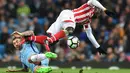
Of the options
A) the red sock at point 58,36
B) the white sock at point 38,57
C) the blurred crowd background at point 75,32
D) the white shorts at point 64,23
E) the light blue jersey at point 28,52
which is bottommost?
the white sock at point 38,57

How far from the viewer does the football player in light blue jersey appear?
38.2 ft

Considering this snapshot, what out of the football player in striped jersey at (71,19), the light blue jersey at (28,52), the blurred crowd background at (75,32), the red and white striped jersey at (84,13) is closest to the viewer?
the light blue jersey at (28,52)

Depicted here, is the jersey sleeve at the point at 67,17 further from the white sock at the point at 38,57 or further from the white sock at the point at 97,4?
the white sock at the point at 38,57

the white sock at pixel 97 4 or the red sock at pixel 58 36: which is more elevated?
the white sock at pixel 97 4

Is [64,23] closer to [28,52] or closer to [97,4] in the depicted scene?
[97,4]

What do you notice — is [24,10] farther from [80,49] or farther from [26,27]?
[80,49]

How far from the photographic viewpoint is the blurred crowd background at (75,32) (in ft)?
63.2

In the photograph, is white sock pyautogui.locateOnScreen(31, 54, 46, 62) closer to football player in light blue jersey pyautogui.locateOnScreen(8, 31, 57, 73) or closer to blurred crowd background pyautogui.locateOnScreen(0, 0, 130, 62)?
football player in light blue jersey pyautogui.locateOnScreen(8, 31, 57, 73)

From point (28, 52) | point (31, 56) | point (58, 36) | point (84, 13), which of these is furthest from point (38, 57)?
point (84, 13)

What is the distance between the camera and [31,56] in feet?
38.9

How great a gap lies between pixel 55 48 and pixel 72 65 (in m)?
1.18

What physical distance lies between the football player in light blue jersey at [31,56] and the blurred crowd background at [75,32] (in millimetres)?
6133

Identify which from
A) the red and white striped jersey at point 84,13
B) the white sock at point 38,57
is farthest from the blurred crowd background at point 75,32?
the white sock at point 38,57

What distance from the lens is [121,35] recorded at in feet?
65.6
